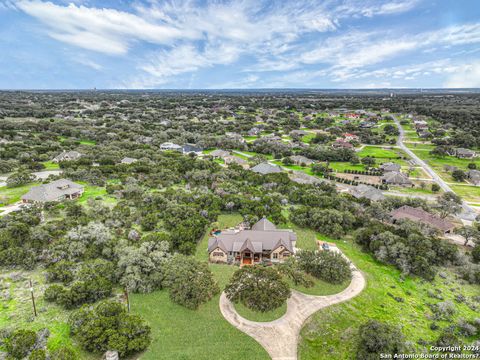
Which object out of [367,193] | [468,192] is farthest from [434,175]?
[367,193]

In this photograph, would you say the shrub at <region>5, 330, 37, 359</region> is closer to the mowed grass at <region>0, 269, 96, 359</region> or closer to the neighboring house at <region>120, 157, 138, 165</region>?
the mowed grass at <region>0, 269, 96, 359</region>

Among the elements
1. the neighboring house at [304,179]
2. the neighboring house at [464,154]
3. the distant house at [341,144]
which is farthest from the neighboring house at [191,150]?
the neighboring house at [464,154]

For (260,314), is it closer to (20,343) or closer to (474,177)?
(20,343)

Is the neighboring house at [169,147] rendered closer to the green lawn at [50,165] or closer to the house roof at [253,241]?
the green lawn at [50,165]

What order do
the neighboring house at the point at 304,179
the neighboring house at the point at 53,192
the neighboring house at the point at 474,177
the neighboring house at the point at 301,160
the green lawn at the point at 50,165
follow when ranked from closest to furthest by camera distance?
the neighboring house at the point at 53,192
the neighboring house at the point at 304,179
the neighboring house at the point at 474,177
the green lawn at the point at 50,165
the neighboring house at the point at 301,160

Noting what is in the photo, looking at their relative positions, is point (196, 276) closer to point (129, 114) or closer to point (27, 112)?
point (129, 114)

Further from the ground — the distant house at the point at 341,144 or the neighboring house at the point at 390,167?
the distant house at the point at 341,144

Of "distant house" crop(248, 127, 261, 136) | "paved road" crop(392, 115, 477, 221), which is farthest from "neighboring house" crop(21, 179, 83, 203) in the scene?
"distant house" crop(248, 127, 261, 136)
